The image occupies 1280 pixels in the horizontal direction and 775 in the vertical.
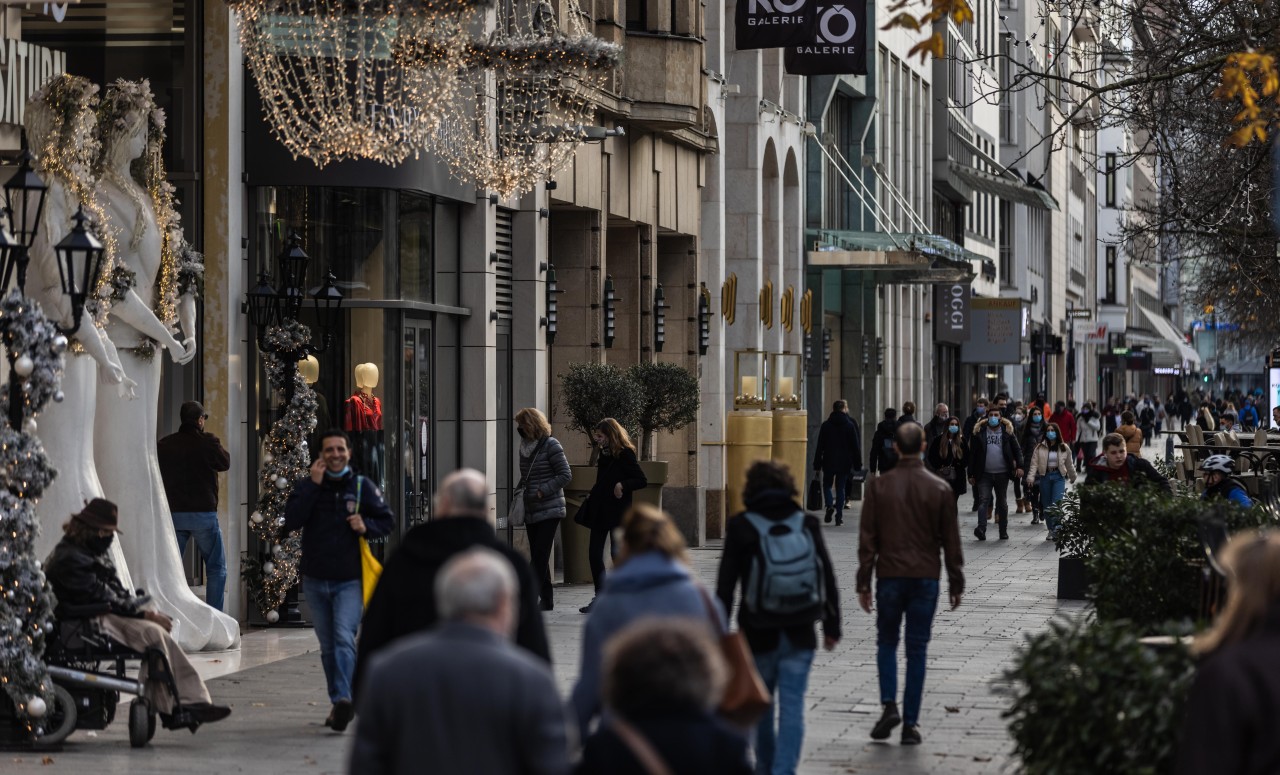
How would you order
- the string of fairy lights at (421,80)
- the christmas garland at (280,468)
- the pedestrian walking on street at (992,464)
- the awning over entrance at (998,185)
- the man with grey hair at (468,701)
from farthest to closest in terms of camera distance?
1. the awning over entrance at (998,185)
2. the pedestrian walking on street at (992,464)
3. the christmas garland at (280,468)
4. the string of fairy lights at (421,80)
5. the man with grey hair at (468,701)

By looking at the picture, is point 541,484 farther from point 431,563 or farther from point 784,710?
point 431,563

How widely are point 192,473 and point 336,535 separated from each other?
4.80 meters

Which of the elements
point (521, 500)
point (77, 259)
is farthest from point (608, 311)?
point (77, 259)

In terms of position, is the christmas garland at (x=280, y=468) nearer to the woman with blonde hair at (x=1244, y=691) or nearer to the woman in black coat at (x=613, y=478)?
the woman in black coat at (x=613, y=478)

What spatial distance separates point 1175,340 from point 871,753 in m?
105

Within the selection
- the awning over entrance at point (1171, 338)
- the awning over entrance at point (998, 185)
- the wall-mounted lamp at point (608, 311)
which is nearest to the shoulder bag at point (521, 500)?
the wall-mounted lamp at point (608, 311)

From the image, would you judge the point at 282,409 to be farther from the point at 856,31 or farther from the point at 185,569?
the point at 856,31

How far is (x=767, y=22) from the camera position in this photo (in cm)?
2966

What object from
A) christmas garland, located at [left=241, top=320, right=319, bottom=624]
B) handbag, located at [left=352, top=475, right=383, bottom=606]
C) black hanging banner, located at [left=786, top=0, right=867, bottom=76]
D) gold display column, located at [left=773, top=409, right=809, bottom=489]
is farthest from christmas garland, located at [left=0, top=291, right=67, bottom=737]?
black hanging banner, located at [left=786, top=0, right=867, bottom=76]

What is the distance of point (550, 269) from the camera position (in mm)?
23703

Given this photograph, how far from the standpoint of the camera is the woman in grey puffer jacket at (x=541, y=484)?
61.8 ft

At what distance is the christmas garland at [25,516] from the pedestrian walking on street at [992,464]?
62.2ft

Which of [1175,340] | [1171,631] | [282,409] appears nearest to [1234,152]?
[282,409]

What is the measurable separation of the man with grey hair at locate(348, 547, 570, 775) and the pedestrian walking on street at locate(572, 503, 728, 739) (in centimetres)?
216
